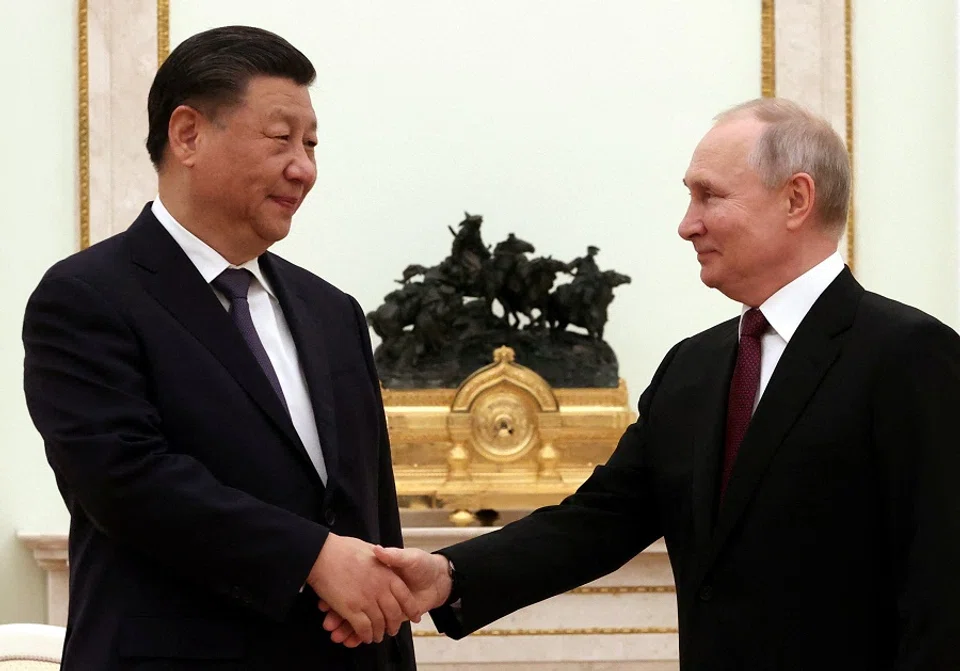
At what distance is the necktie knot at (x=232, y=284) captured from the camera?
2846 millimetres

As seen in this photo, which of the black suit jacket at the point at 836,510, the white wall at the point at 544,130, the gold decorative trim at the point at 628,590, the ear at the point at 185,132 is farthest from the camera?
the white wall at the point at 544,130

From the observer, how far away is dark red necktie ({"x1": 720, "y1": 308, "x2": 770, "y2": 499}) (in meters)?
2.75

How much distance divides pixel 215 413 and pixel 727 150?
114cm

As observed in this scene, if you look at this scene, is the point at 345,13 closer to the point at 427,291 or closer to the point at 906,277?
the point at 427,291

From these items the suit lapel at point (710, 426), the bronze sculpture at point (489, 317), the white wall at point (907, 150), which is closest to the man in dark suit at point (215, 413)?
the suit lapel at point (710, 426)

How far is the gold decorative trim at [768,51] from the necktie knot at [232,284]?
15.3ft

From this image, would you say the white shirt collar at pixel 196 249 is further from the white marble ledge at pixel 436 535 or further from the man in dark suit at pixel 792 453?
the white marble ledge at pixel 436 535

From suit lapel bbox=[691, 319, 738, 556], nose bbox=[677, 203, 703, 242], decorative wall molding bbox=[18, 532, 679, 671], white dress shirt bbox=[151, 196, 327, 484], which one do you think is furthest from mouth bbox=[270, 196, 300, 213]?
decorative wall molding bbox=[18, 532, 679, 671]

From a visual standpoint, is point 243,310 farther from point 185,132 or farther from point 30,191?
point 30,191

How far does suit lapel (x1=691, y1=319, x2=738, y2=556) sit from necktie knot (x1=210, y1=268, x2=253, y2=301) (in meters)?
0.94

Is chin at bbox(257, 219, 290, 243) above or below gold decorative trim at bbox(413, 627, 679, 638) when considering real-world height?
above

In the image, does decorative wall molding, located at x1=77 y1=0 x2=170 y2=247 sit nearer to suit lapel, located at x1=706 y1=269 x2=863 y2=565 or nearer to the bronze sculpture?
the bronze sculpture

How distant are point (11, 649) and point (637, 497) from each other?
1503mm

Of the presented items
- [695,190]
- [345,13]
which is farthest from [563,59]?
[695,190]
